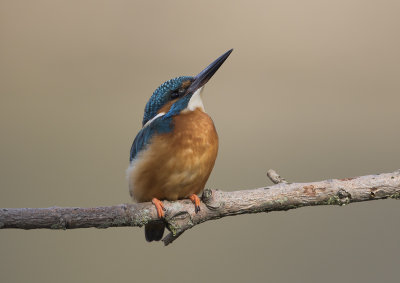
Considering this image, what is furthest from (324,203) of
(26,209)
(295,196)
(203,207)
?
(26,209)

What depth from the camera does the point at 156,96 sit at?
76.8 inches

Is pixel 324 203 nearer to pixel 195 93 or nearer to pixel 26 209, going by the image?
pixel 195 93

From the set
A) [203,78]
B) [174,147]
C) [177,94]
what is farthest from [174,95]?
[174,147]

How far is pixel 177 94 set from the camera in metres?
1.96

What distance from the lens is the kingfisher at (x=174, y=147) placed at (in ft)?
5.93

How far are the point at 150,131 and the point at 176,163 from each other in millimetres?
163

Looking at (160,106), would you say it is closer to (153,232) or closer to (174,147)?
(174,147)

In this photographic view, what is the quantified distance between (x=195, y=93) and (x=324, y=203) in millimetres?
614

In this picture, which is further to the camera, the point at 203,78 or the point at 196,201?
the point at 203,78

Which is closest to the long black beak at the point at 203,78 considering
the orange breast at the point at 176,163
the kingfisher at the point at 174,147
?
the kingfisher at the point at 174,147

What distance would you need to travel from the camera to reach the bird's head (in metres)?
1.94

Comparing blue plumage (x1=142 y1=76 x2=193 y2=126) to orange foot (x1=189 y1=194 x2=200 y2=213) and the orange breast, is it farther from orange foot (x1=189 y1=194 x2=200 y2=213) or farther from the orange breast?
orange foot (x1=189 y1=194 x2=200 y2=213)

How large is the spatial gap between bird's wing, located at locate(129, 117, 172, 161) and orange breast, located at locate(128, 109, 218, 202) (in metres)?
0.02

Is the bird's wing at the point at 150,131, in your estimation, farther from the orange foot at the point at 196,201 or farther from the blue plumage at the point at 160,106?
the orange foot at the point at 196,201
